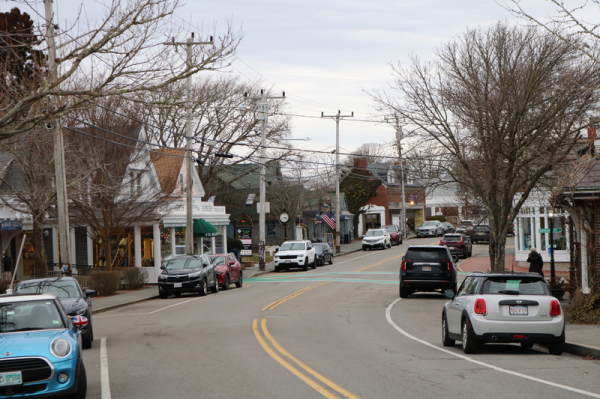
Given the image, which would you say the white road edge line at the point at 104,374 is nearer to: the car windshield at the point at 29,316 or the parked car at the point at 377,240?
the car windshield at the point at 29,316

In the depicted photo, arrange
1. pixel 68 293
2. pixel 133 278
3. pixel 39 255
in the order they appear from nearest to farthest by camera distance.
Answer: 1. pixel 68 293
2. pixel 39 255
3. pixel 133 278

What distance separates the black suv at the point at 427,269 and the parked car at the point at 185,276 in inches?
313

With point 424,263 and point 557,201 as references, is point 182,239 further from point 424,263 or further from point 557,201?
point 557,201

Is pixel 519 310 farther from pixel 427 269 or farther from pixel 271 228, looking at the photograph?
pixel 271 228

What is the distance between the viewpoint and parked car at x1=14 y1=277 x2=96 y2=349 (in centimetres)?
1386

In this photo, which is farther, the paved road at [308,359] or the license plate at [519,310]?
the license plate at [519,310]

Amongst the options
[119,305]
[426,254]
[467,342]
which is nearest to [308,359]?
[467,342]

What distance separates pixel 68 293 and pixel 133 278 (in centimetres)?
1635

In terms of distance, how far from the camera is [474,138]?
864 inches

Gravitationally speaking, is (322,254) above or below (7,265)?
below

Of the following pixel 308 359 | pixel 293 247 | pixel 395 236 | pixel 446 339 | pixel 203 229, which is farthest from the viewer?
Answer: pixel 395 236

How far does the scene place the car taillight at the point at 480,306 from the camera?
1169 centimetres

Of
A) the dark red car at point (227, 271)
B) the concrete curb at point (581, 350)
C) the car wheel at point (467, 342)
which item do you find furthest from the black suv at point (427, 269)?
the car wheel at point (467, 342)

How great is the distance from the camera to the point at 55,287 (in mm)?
14820
